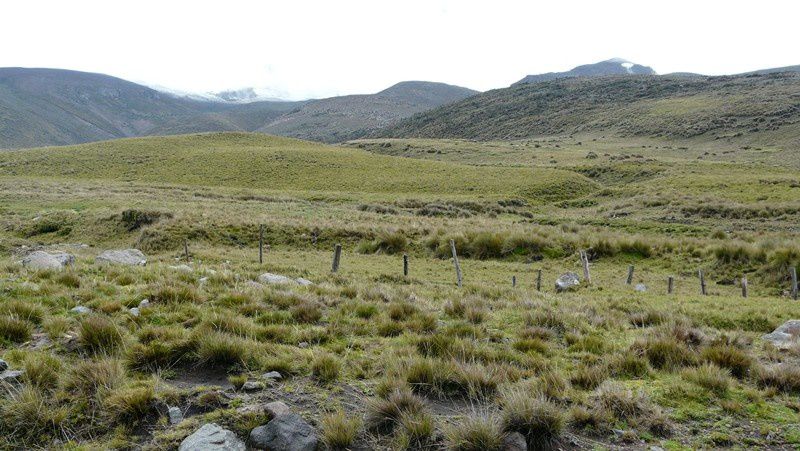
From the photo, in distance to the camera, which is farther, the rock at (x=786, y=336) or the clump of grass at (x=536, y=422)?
the rock at (x=786, y=336)

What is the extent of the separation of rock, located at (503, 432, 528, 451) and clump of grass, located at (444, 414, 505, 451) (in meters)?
0.06

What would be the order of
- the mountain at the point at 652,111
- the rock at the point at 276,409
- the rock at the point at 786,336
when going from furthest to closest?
the mountain at the point at 652,111 → the rock at the point at 786,336 → the rock at the point at 276,409

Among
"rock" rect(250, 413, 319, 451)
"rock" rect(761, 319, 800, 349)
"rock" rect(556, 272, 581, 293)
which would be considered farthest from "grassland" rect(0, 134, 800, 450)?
"rock" rect(556, 272, 581, 293)

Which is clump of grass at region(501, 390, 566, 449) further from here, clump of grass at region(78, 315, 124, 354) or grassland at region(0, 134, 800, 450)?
clump of grass at region(78, 315, 124, 354)

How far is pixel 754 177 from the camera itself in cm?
5344

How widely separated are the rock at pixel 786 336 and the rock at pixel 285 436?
8.24 metres

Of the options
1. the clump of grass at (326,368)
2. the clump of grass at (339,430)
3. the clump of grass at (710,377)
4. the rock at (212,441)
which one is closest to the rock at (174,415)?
the rock at (212,441)

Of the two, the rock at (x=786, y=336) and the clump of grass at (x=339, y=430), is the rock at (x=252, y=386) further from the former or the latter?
the rock at (x=786, y=336)

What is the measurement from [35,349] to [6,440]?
2207 mm

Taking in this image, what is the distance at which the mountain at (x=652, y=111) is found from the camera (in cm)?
10006

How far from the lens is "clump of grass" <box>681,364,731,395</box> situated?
20.7 ft

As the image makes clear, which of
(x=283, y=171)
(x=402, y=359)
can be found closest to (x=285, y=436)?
(x=402, y=359)

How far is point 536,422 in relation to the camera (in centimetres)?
506

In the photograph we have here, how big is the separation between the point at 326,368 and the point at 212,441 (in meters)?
1.82
